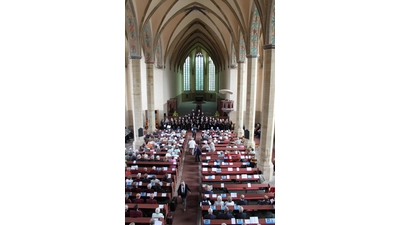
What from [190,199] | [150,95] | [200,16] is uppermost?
[200,16]

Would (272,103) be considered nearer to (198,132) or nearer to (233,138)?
(233,138)

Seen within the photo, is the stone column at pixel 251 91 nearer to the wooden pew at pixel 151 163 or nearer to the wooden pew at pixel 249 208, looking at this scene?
the wooden pew at pixel 151 163

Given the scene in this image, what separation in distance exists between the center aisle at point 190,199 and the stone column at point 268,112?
364cm

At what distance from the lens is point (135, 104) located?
19078 mm

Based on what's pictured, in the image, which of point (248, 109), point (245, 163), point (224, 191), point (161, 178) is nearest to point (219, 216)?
point (224, 191)

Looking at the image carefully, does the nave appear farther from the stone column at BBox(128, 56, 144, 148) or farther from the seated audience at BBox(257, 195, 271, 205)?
the stone column at BBox(128, 56, 144, 148)

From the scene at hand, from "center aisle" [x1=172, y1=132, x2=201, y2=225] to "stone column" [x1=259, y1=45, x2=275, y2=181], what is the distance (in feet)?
12.0

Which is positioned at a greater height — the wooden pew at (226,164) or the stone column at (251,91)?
the stone column at (251,91)

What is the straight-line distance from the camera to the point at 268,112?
13.0 metres

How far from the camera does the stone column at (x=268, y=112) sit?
1275 centimetres

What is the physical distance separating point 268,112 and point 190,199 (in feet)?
18.0

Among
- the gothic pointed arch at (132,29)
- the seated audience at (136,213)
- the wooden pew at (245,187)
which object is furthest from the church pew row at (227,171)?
the gothic pointed arch at (132,29)

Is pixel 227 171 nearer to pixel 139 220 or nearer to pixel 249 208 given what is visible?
pixel 249 208

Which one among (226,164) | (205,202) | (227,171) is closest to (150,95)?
(226,164)
